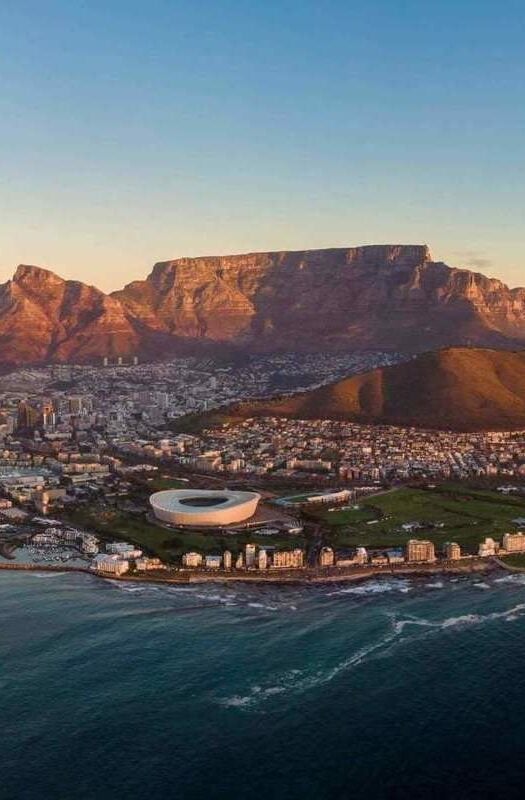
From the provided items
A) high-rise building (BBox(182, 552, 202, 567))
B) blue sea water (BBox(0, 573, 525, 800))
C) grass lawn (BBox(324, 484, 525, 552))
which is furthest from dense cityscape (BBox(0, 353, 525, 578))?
blue sea water (BBox(0, 573, 525, 800))

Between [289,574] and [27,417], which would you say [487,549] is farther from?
[27,417]

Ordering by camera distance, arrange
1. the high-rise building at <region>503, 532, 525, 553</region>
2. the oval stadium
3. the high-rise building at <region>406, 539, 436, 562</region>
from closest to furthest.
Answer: the high-rise building at <region>406, 539, 436, 562</region> → the high-rise building at <region>503, 532, 525, 553</region> → the oval stadium

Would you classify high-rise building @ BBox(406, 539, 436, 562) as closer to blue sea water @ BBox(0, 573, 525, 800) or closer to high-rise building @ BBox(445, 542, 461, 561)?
high-rise building @ BBox(445, 542, 461, 561)

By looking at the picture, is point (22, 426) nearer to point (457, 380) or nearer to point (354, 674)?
point (457, 380)

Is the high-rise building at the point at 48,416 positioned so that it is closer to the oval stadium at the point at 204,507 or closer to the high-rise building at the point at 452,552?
the oval stadium at the point at 204,507

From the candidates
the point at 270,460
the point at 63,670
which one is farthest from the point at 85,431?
the point at 63,670

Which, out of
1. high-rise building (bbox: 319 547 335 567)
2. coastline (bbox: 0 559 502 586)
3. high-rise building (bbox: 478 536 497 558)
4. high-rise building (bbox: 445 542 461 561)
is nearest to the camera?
coastline (bbox: 0 559 502 586)

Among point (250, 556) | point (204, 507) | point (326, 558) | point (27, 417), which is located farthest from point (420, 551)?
point (27, 417)

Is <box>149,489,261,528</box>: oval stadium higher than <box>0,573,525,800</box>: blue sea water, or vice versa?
<box>149,489,261,528</box>: oval stadium
